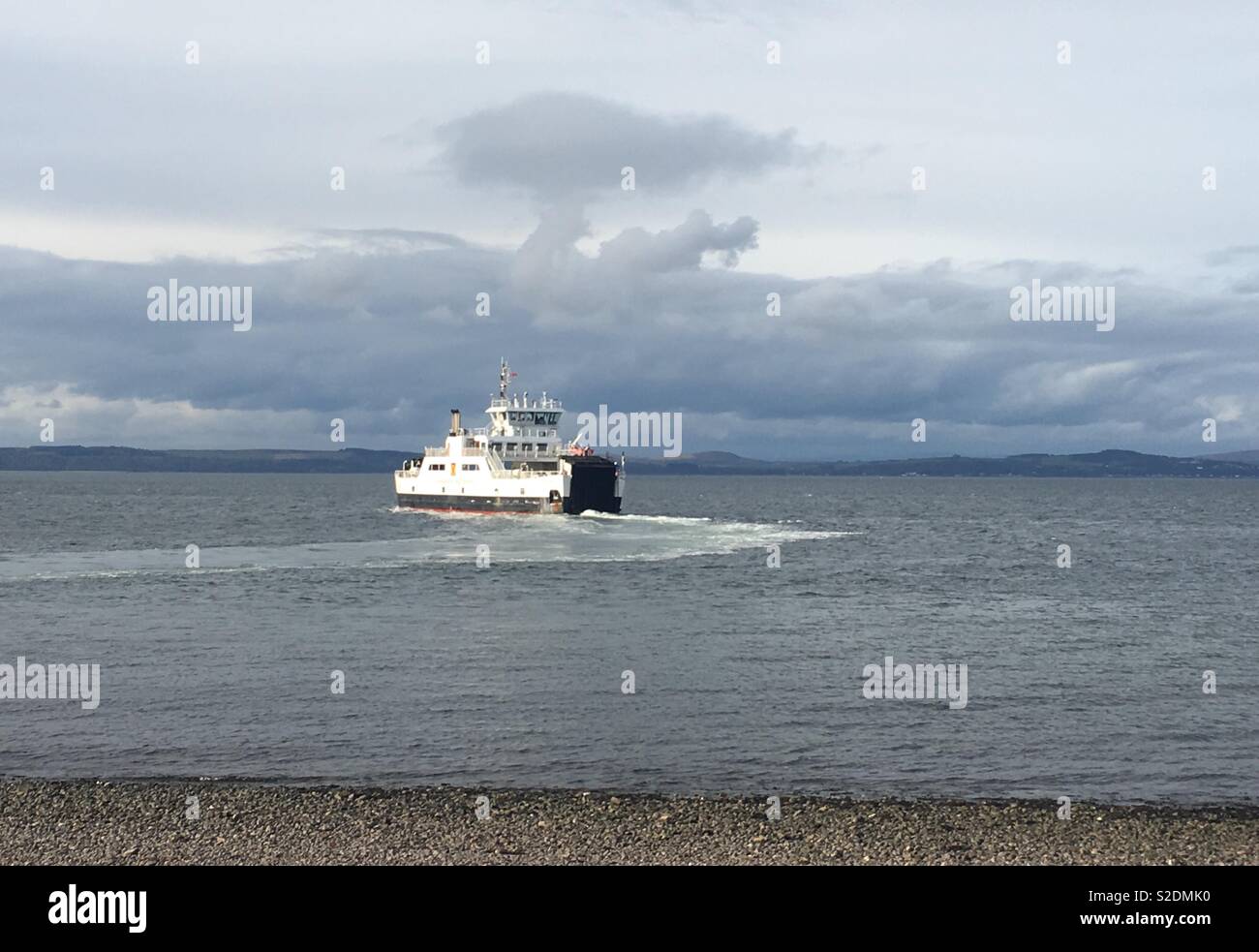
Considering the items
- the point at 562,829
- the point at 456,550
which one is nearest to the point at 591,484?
the point at 456,550

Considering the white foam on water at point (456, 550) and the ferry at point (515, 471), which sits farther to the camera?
the ferry at point (515, 471)

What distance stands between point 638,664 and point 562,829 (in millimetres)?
16715

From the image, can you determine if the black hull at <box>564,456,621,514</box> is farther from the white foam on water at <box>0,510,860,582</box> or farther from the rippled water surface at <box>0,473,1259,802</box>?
the rippled water surface at <box>0,473,1259,802</box>

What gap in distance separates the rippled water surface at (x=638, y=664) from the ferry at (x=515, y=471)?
22.7m

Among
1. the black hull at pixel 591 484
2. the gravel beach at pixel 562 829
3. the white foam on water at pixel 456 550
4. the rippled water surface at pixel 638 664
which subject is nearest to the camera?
the gravel beach at pixel 562 829

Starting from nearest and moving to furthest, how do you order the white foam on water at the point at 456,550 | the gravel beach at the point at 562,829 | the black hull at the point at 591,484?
the gravel beach at the point at 562,829
the white foam on water at the point at 456,550
the black hull at the point at 591,484

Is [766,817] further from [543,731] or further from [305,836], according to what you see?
[543,731]

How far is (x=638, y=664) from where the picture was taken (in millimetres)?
33219

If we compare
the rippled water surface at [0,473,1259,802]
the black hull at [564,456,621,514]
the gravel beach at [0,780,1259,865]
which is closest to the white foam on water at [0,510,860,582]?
the rippled water surface at [0,473,1259,802]

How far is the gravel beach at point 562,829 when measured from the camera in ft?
49.6

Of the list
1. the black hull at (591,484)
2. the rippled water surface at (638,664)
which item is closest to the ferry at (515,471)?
the black hull at (591,484)

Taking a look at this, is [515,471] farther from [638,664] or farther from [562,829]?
[562,829]

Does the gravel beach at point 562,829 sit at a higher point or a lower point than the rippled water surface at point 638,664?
higher

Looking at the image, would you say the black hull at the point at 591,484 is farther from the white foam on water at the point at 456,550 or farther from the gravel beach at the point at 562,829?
the gravel beach at the point at 562,829
